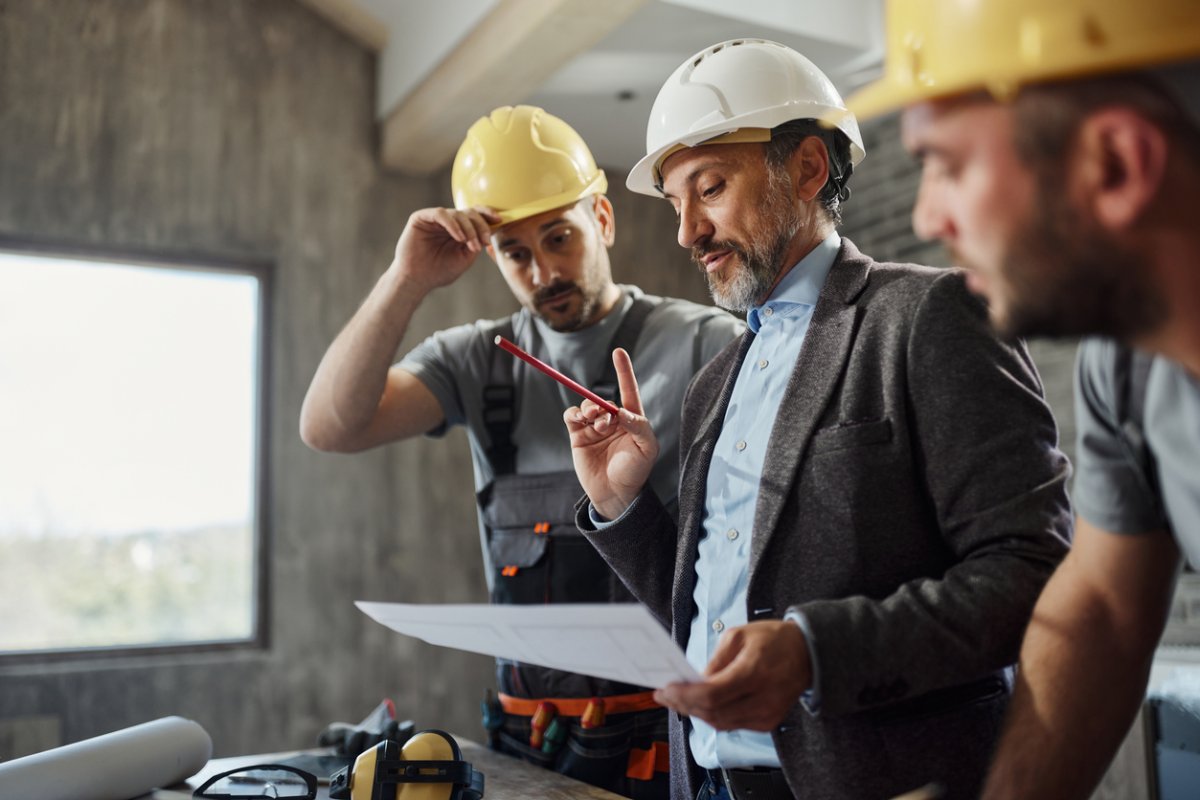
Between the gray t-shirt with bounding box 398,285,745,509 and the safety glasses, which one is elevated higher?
the gray t-shirt with bounding box 398,285,745,509

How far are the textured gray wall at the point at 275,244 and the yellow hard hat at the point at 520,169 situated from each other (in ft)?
8.95

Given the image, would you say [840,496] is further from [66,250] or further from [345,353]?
[66,250]

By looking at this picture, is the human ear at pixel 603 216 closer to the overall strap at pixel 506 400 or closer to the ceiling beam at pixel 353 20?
the overall strap at pixel 506 400

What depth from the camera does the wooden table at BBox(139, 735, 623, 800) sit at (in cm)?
152

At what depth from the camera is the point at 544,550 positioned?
2.13m

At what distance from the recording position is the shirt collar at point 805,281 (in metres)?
1.49

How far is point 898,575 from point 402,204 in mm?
4332

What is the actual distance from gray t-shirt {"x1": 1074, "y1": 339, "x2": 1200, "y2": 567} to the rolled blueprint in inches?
52.0

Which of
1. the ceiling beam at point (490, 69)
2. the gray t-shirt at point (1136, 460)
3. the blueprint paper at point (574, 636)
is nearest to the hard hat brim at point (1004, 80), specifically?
the gray t-shirt at point (1136, 460)

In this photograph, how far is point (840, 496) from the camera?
120cm

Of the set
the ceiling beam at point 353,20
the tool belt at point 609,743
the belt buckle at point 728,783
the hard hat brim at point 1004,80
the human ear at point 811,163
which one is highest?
the ceiling beam at point 353,20

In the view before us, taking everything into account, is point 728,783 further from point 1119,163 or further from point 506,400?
point 506,400

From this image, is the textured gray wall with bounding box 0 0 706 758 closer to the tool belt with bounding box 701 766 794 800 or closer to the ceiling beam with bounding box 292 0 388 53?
the ceiling beam with bounding box 292 0 388 53

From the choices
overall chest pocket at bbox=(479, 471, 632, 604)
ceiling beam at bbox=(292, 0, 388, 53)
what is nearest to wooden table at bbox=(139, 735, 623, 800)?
overall chest pocket at bbox=(479, 471, 632, 604)
